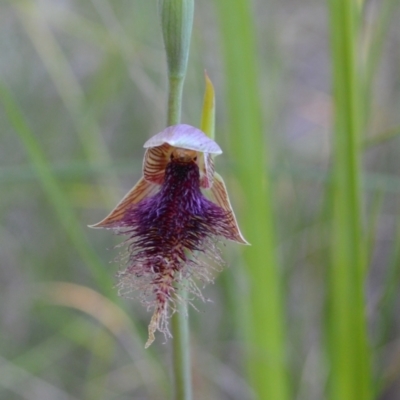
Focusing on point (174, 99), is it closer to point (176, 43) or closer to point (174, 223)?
point (176, 43)

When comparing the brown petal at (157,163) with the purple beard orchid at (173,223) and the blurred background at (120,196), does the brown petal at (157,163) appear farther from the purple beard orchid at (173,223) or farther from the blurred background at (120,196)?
the blurred background at (120,196)

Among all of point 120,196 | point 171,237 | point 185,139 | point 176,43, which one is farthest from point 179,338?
point 120,196

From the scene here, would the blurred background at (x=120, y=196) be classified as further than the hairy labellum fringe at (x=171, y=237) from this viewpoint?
Yes

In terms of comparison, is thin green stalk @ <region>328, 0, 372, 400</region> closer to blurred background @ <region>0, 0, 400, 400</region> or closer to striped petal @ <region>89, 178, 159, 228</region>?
blurred background @ <region>0, 0, 400, 400</region>

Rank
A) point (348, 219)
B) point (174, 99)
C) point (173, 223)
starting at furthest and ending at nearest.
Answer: point (348, 219) → point (173, 223) → point (174, 99)

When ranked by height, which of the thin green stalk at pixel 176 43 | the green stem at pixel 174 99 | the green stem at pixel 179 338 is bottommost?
the green stem at pixel 179 338

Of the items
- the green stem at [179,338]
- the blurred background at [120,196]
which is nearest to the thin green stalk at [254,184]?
the blurred background at [120,196]

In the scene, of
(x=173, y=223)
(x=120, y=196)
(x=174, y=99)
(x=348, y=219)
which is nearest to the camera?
(x=174, y=99)

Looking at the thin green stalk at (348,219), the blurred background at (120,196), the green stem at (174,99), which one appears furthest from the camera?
the blurred background at (120,196)
